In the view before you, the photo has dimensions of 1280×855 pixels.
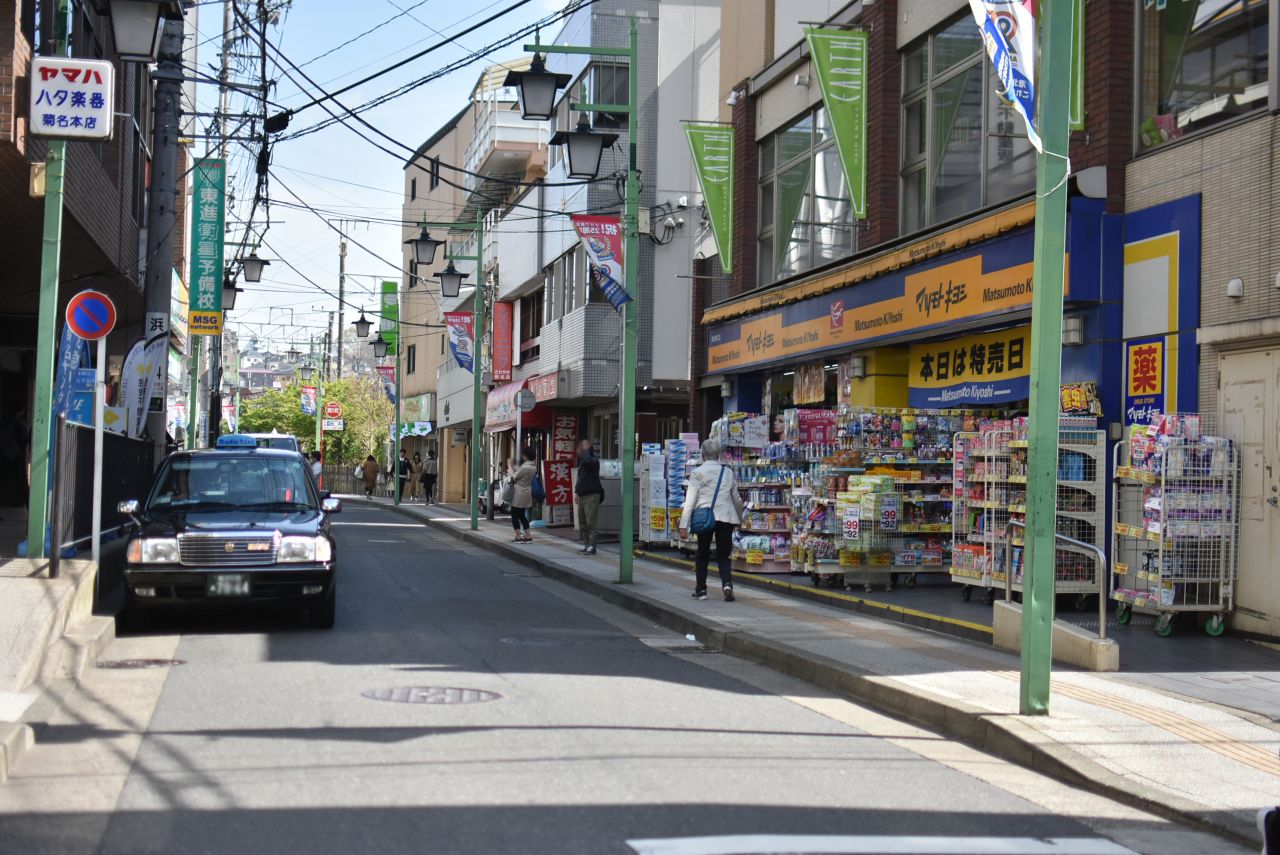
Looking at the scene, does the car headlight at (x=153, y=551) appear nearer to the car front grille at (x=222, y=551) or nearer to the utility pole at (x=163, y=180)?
the car front grille at (x=222, y=551)

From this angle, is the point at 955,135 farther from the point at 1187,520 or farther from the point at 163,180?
→ the point at 163,180

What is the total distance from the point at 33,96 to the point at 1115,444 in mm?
10554

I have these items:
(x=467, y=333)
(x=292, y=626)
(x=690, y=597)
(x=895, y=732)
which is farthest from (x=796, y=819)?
(x=467, y=333)

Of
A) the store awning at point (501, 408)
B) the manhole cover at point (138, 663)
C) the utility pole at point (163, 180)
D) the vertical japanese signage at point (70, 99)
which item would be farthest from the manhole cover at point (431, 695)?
the store awning at point (501, 408)

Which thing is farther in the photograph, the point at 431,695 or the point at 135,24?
the point at 135,24

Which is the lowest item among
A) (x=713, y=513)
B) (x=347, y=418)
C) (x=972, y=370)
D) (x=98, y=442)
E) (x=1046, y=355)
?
(x=713, y=513)

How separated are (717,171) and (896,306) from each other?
693 cm

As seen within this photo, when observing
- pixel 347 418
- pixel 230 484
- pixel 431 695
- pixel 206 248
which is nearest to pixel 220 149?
pixel 206 248

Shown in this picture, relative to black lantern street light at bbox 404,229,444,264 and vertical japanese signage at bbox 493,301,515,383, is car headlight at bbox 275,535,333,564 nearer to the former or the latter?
black lantern street light at bbox 404,229,444,264

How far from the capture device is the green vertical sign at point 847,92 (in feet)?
59.3

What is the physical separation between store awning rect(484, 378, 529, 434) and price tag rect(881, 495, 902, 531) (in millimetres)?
22972

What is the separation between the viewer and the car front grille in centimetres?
1140

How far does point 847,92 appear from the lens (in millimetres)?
18219

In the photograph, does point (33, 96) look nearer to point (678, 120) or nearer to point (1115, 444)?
point (1115, 444)
